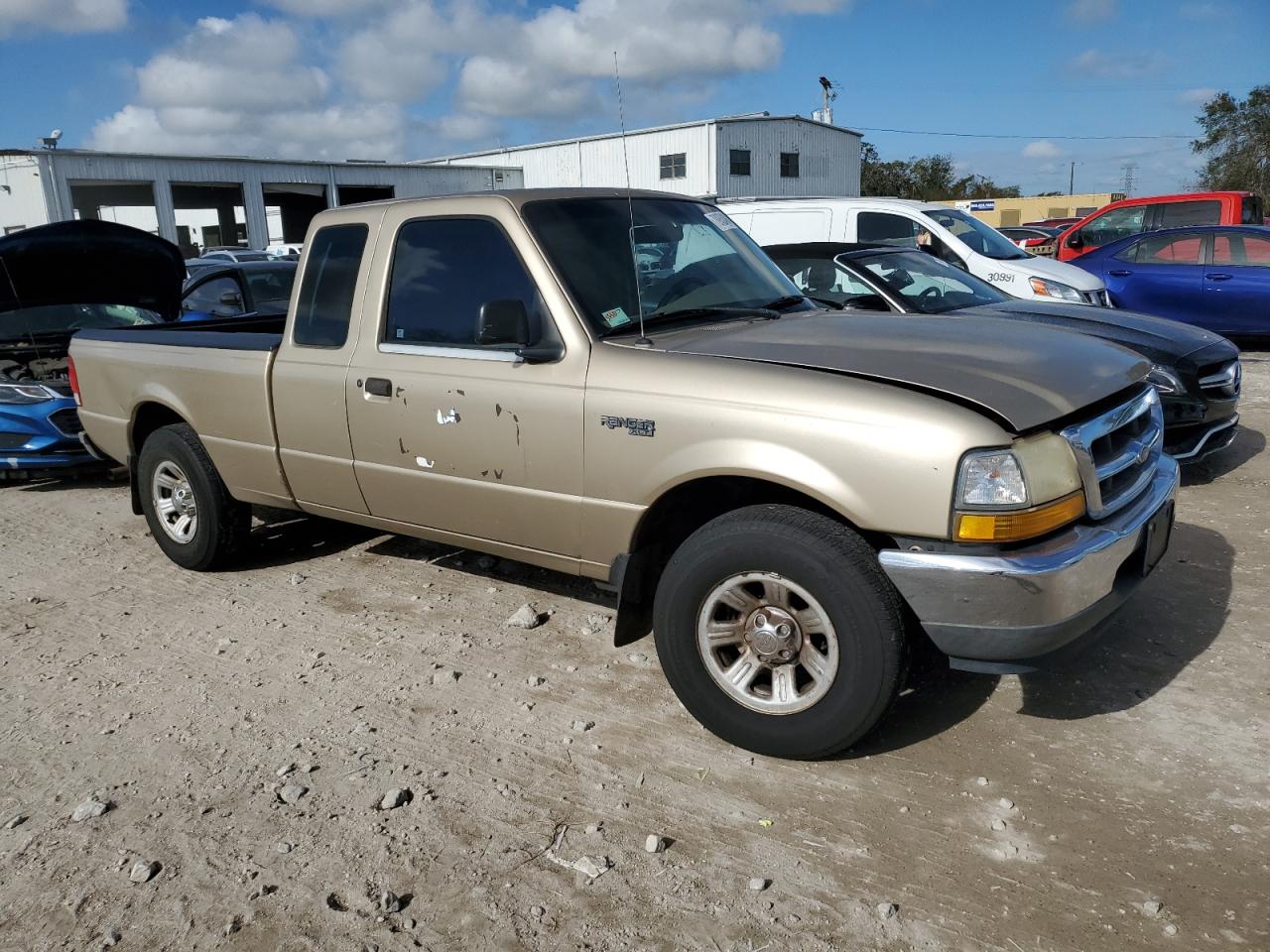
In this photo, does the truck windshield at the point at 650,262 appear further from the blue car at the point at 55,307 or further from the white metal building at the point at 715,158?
the white metal building at the point at 715,158

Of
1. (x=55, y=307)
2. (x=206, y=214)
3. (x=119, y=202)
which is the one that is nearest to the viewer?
(x=55, y=307)

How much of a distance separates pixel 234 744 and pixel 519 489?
140cm

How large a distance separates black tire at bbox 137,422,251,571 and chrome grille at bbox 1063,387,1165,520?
165 inches

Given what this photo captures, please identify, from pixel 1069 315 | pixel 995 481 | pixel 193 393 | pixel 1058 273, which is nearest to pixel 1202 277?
pixel 1058 273

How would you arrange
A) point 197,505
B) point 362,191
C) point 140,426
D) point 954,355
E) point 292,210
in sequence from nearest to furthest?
point 954,355
point 197,505
point 140,426
point 362,191
point 292,210

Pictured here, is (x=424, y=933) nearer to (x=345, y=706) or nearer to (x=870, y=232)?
(x=345, y=706)

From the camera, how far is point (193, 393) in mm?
4996

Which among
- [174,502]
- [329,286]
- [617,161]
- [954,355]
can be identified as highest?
[617,161]

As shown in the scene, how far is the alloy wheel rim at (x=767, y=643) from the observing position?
10.2ft

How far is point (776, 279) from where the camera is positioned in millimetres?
4523

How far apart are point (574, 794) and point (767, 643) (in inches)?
31.5

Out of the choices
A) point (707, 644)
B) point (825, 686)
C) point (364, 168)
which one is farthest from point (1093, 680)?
point (364, 168)

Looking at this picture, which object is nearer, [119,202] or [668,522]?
[668,522]

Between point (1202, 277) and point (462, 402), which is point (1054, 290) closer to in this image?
point (1202, 277)
